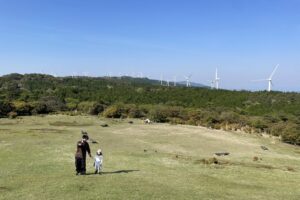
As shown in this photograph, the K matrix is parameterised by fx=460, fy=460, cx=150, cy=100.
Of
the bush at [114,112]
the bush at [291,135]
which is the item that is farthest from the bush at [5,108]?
the bush at [291,135]

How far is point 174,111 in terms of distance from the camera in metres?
83.3

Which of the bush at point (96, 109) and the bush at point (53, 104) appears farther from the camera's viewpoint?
the bush at point (53, 104)

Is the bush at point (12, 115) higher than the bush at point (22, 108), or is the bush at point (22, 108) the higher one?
the bush at point (22, 108)

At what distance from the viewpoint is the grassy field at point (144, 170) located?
2219cm

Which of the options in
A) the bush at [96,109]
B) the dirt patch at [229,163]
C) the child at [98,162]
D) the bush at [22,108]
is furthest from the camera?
the bush at [96,109]

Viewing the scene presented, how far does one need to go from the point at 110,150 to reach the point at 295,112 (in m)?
60.9

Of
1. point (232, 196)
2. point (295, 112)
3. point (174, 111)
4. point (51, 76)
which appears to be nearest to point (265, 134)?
point (174, 111)

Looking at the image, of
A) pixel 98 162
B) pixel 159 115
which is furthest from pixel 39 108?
pixel 98 162

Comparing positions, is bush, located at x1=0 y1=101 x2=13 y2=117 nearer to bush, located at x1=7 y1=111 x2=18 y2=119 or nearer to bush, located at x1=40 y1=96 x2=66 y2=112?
bush, located at x1=7 y1=111 x2=18 y2=119

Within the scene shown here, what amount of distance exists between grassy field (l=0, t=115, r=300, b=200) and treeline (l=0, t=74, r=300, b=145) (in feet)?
75.1

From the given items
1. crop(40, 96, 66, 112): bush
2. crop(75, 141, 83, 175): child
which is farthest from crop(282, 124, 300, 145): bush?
crop(40, 96, 66, 112): bush

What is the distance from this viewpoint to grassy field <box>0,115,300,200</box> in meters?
22.2

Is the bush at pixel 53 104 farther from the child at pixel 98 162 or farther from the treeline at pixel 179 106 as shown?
the child at pixel 98 162

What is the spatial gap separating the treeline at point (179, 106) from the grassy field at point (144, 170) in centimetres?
2289
